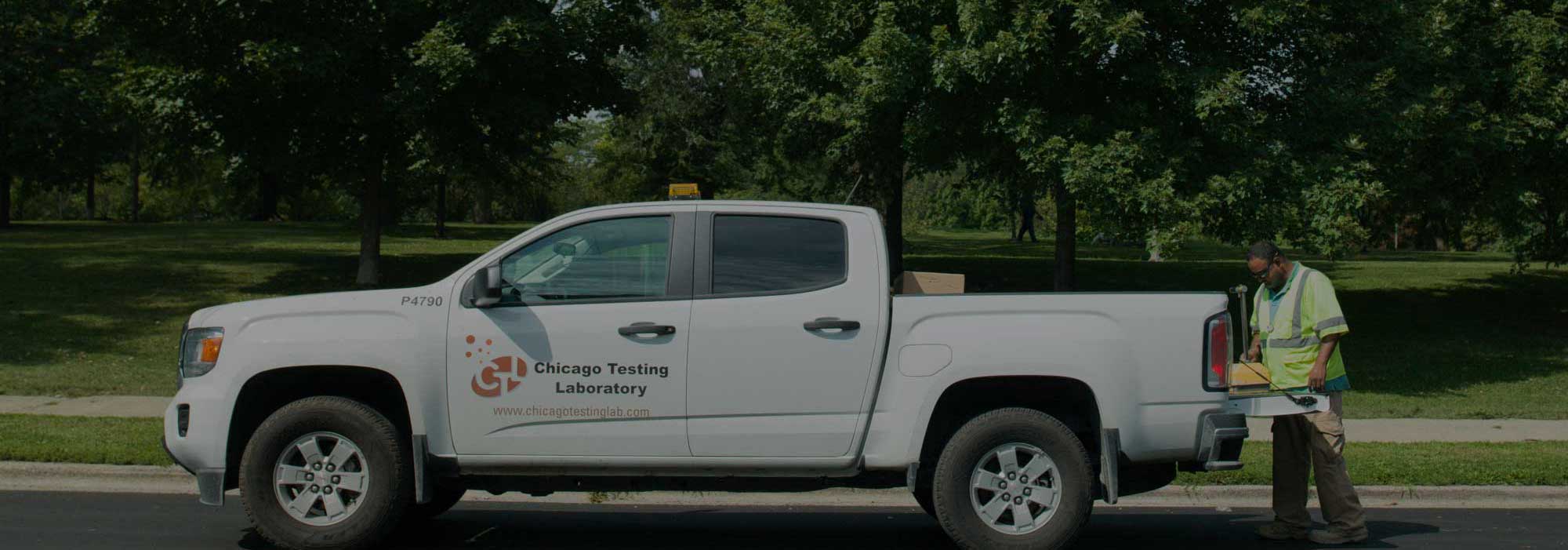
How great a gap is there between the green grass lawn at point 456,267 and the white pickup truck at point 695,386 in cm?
760

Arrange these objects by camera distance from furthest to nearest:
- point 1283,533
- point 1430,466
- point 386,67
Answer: point 386,67 < point 1430,466 < point 1283,533

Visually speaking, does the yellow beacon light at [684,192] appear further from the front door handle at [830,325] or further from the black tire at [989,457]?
the black tire at [989,457]

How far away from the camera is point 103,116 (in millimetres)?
31219

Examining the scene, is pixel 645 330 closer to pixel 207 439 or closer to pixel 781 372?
pixel 781 372

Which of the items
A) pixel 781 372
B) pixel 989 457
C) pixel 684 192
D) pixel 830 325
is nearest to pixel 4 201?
pixel 684 192

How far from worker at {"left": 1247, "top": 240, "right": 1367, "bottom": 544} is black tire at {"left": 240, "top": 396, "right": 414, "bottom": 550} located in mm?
4572

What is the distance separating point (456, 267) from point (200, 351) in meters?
19.3

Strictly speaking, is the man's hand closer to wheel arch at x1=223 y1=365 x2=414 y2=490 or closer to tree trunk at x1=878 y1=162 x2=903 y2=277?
wheel arch at x1=223 y1=365 x2=414 y2=490

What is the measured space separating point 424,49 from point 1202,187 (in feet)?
35.3

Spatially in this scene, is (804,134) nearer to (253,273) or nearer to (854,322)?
(253,273)

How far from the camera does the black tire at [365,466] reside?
6.56 m

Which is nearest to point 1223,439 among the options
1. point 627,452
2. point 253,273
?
point 627,452

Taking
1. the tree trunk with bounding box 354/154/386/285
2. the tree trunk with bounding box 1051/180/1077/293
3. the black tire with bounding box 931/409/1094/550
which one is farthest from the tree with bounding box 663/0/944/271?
the black tire with bounding box 931/409/1094/550

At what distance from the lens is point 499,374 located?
654 cm
